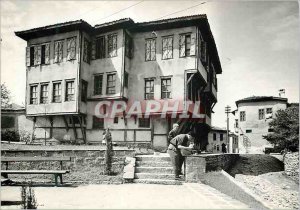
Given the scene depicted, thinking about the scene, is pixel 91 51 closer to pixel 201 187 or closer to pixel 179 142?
pixel 179 142

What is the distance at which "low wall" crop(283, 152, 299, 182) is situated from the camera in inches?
597

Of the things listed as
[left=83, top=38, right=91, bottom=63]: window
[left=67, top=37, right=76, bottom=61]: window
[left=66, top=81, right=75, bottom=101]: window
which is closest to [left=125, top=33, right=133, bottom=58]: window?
[left=83, top=38, right=91, bottom=63]: window

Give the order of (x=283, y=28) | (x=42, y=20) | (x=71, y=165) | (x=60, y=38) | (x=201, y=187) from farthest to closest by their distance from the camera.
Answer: (x=60, y=38)
(x=71, y=165)
(x=42, y=20)
(x=283, y=28)
(x=201, y=187)

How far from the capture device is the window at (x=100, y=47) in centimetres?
1562

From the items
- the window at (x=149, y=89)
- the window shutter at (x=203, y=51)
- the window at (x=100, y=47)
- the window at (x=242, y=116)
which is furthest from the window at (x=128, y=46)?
the window at (x=242, y=116)

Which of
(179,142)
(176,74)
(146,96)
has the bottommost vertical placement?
(179,142)

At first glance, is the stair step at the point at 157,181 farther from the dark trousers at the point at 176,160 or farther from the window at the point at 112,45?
the window at the point at 112,45

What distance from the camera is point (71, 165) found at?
31.5ft

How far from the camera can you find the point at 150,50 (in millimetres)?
15062

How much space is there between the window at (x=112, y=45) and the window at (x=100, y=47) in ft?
1.31

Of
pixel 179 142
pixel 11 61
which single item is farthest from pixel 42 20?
pixel 179 142

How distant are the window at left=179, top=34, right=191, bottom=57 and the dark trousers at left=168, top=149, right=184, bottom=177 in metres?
6.70

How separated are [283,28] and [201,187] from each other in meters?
4.82

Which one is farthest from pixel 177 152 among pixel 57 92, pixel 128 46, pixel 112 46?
pixel 57 92
